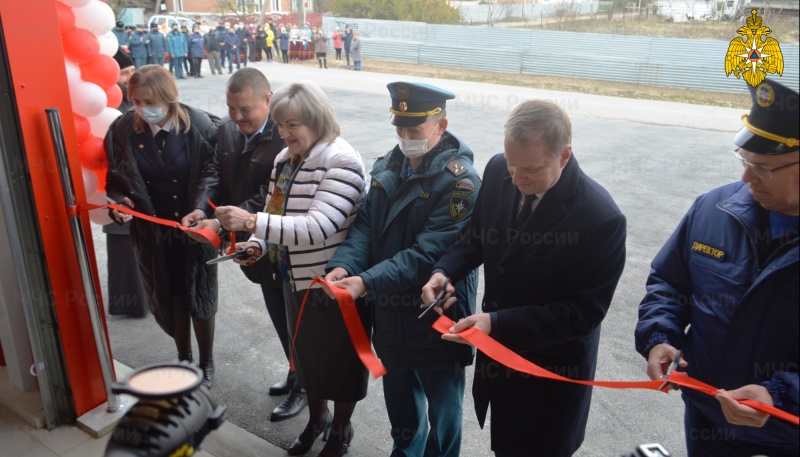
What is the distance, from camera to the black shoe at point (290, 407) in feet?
12.4

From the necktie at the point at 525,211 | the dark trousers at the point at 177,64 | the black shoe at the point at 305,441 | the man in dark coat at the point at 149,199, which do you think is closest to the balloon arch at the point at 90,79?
the man in dark coat at the point at 149,199

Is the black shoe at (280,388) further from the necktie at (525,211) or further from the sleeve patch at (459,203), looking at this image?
the necktie at (525,211)

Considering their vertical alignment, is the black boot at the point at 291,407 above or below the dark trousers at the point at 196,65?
below

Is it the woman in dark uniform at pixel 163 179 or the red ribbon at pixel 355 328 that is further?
the woman in dark uniform at pixel 163 179

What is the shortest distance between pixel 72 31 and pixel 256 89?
1.37 metres

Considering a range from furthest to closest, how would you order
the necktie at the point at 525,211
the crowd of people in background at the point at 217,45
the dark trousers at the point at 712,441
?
the crowd of people in background at the point at 217,45, the necktie at the point at 525,211, the dark trousers at the point at 712,441

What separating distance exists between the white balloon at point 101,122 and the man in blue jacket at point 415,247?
2155 millimetres

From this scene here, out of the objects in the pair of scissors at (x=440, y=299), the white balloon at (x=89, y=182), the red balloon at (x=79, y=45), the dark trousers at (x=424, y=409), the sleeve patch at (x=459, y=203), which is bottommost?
the dark trousers at (x=424, y=409)

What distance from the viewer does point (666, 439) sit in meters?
3.61

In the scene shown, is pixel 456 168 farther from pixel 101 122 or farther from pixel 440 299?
pixel 101 122

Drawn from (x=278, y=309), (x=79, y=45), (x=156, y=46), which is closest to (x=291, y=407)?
(x=278, y=309)

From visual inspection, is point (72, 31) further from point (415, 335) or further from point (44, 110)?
point (415, 335)

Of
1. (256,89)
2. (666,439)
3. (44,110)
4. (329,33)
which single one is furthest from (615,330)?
(329,33)

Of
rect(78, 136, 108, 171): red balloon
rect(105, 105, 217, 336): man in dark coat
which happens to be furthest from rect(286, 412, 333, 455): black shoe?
rect(78, 136, 108, 171): red balloon
